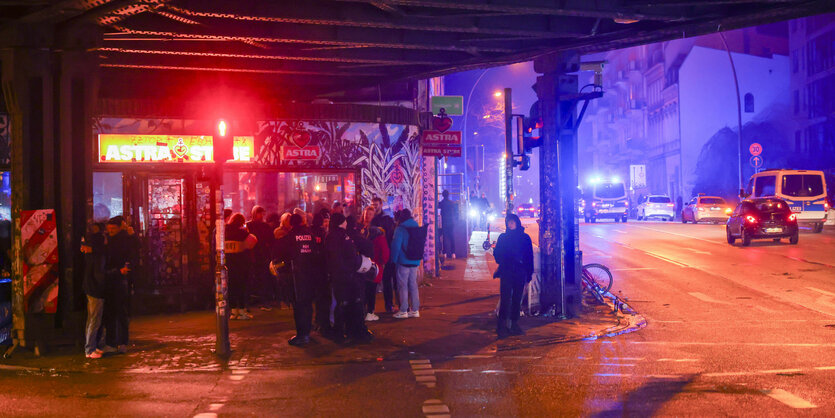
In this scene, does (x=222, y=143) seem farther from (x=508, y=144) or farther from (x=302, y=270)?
(x=508, y=144)

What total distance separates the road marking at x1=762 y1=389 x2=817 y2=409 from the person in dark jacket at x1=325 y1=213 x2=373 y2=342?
17.6 feet

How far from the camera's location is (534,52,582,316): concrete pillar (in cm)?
1295

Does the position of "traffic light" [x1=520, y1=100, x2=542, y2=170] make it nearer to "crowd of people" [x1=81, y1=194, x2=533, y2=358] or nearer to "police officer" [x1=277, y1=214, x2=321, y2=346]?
"crowd of people" [x1=81, y1=194, x2=533, y2=358]

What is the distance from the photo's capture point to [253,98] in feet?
52.0

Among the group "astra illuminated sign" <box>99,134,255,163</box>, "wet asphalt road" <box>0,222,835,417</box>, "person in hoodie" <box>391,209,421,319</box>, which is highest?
"astra illuminated sign" <box>99,134,255,163</box>

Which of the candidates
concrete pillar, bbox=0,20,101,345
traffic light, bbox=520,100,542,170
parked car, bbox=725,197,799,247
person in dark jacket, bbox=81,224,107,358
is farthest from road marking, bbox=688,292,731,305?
parked car, bbox=725,197,799,247

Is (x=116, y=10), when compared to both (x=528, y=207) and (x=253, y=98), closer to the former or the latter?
(x=253, y=98)

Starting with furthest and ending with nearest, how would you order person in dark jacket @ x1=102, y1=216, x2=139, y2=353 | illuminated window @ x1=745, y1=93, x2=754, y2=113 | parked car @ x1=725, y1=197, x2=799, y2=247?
illuminated window @ x1=745, y1=93, x2=754, y2=113, parked car @ x1=725, y1=197, x2=799, y2=247, person in dark jacket @ x1=102, y1=216, x2=139, y2=353

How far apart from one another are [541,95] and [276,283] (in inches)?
234

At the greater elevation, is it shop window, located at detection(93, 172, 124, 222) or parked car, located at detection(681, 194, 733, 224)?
shop window, located at detection(93, 172, 124, 222)

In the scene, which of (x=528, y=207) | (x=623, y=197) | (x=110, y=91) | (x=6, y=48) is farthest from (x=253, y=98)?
(x=528, y=207)

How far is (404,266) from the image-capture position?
42.8 ft

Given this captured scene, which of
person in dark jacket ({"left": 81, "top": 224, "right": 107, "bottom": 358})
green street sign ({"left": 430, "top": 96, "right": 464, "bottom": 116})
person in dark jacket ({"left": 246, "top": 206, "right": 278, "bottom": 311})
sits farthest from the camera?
green street sign ({"left": 430, "top": 96, "right": 464, "bottom": 116})

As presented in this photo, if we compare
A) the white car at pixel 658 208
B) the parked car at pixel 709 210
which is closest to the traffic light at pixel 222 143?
the parked car at pixel 709 210
